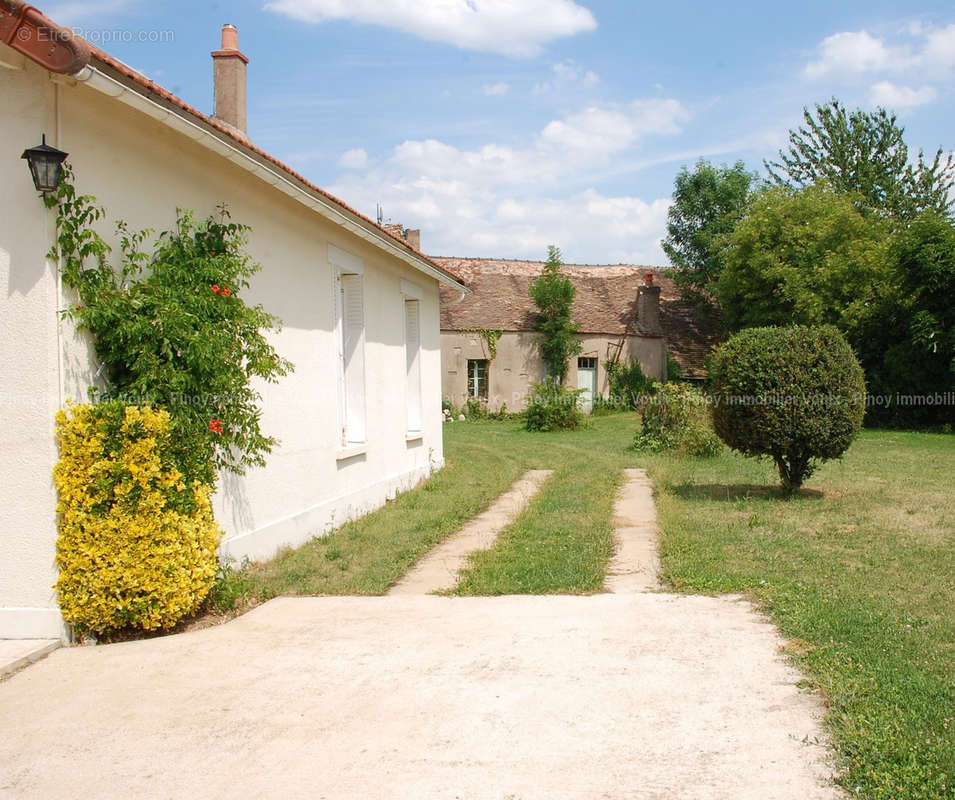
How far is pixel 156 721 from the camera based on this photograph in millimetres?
4031

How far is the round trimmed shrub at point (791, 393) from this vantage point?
9828 mm

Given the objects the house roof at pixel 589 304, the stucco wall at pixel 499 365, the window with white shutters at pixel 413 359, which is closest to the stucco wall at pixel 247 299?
the window with white shutters at pixel 413 359

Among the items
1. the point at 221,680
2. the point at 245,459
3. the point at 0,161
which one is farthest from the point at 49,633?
the point at 0,161

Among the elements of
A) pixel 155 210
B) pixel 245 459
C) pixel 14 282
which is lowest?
pixel 245 459

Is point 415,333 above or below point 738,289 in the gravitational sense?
below

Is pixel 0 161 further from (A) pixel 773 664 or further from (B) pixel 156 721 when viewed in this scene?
(A) pixel 773 664

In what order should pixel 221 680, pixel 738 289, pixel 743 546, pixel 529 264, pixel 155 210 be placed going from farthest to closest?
pixel 529 264
pixel 738 289
pixel 743 546
pixel 155 210
pixel 221 680

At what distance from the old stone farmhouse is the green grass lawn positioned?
16.5 meters

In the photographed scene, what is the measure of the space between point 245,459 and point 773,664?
13.4 feet

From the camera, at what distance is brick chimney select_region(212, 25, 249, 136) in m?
9.91

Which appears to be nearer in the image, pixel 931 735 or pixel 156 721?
pixel 931 735

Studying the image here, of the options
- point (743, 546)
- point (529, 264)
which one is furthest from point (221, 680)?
point (529, 264)

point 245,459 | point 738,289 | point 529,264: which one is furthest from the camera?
point 529,264

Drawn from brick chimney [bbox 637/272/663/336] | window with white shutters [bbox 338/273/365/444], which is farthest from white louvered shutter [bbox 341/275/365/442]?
brick chimney [bbox 637/272/663/336]
